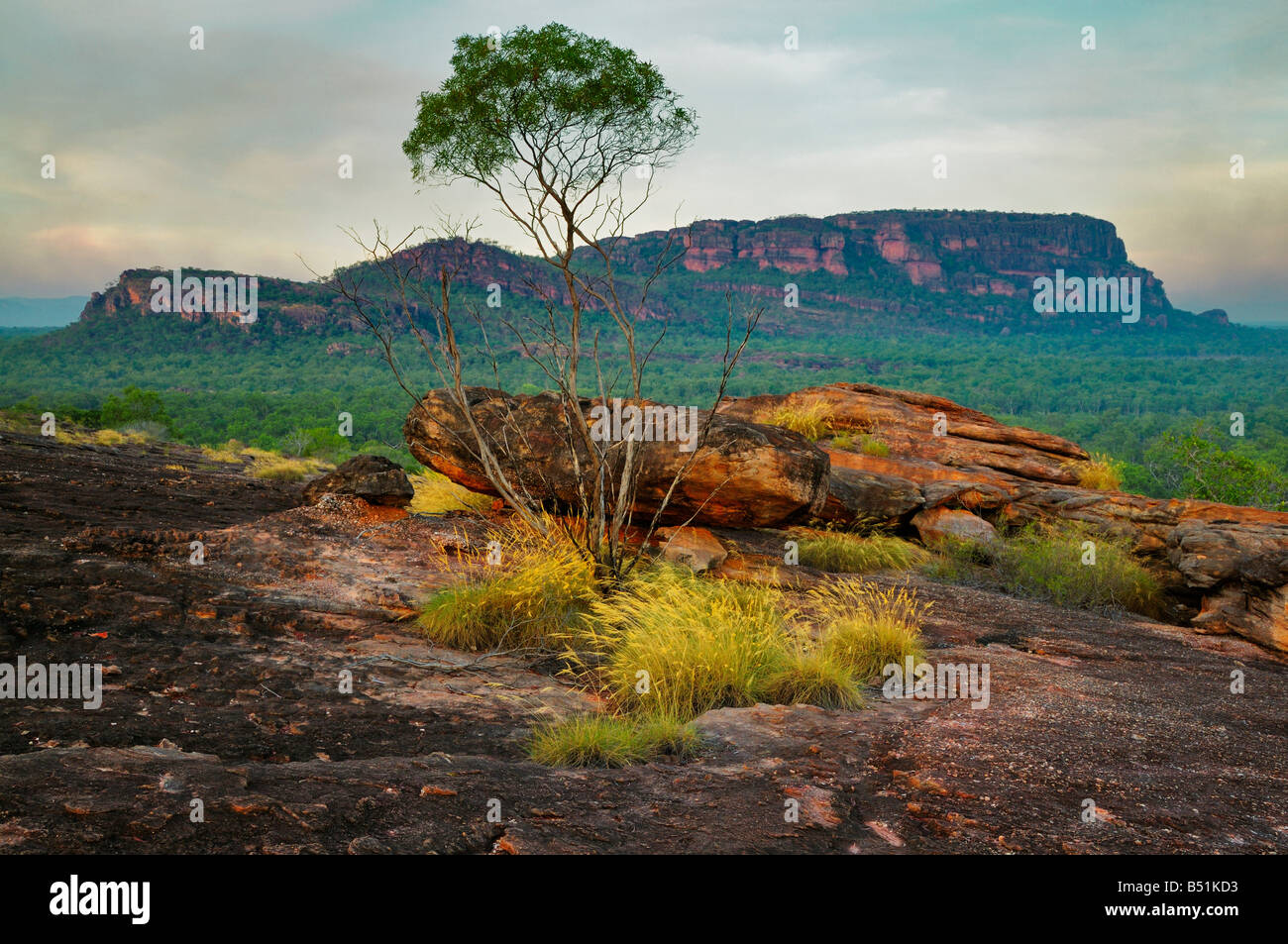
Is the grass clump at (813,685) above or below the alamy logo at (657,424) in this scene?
below

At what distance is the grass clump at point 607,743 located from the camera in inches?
146

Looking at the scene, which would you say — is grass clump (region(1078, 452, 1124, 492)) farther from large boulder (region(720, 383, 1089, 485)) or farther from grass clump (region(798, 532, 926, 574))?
grass clump (region(798, 532, 926, 574))

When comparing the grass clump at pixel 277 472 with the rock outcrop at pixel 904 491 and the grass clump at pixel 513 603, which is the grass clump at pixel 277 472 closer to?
the rock outcrop at pixel 904 491

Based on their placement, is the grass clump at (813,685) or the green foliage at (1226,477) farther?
the green foliage at (1226,477)

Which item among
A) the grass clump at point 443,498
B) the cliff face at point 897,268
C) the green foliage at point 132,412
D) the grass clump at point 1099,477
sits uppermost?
the cliff face at point 897,268

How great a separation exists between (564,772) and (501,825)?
694mm

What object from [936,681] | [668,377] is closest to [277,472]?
[936,681]

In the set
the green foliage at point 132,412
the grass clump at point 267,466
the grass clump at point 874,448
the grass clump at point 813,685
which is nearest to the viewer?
the grass clump at point 813,685

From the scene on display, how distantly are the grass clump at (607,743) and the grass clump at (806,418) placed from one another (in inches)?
358

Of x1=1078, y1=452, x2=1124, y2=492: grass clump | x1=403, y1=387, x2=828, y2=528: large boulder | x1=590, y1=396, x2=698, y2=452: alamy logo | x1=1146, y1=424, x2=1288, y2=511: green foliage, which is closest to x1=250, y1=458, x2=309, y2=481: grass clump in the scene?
x1=403, y1=387, x2=828, y2=528: large boulder

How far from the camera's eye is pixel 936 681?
17.1ft

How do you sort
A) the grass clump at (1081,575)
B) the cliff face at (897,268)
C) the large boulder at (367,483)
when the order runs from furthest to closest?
the cliff face at (897,268) < the large boulder at (367,483) < the grass clump at (1081,575)
